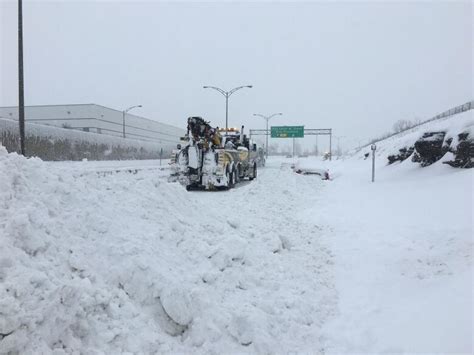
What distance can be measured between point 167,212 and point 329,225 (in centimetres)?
509

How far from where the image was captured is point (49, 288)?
12.8 ft

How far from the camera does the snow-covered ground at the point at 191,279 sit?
13.2ft

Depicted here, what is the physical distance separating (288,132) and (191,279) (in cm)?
6704

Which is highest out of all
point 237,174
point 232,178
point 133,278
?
point 237,174

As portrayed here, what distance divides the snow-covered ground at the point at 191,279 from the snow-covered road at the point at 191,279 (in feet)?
0.05

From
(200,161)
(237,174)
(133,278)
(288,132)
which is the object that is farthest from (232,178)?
(288,132)

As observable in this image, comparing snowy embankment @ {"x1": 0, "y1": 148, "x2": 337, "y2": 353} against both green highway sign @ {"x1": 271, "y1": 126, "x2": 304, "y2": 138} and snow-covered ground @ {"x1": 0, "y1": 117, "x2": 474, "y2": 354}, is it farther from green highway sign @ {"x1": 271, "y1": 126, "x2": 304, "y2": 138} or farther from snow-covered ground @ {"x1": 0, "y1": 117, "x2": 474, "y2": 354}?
green highway sign @ {"x1": 271, "y1": 126, "x2": 304, "y2": 138}

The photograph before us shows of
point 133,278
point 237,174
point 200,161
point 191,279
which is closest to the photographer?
point 133,278

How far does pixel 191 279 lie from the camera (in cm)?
537

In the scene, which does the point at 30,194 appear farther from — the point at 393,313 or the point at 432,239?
the point at 432,239

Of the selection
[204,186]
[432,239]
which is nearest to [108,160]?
[204,186]

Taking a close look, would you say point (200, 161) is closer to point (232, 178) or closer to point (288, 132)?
point (232, 178)

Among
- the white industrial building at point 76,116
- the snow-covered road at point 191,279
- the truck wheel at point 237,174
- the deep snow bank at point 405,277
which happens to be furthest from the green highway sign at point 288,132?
the snow-covered road at point 191,279

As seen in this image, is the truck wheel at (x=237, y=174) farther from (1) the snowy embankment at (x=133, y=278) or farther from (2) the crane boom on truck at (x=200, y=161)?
(1) the snowy embankment at (x=133, y=278)
